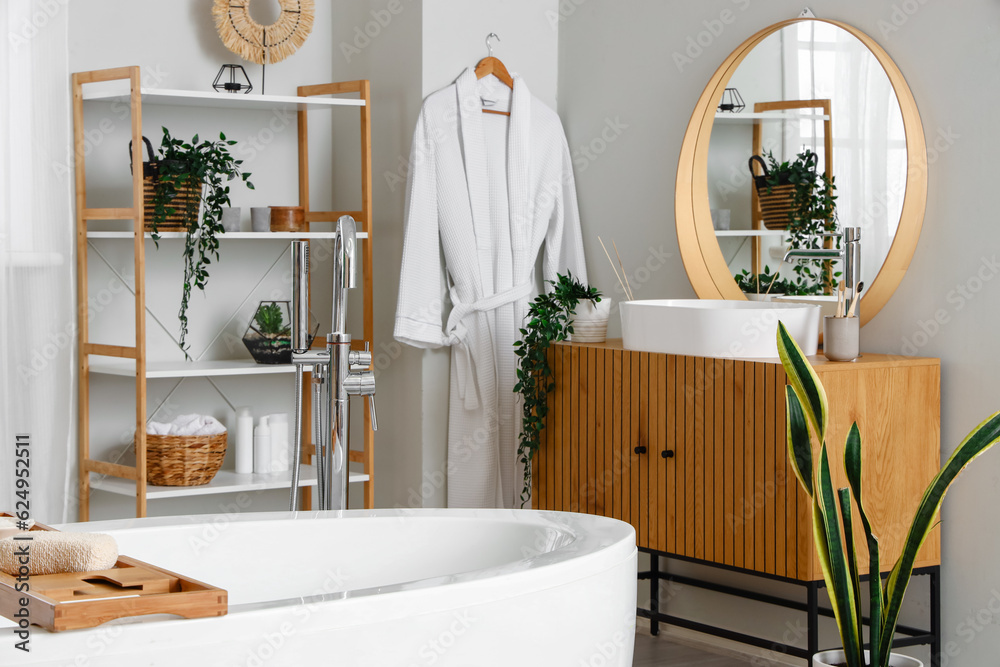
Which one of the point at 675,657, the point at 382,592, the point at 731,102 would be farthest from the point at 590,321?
the point at 382,592

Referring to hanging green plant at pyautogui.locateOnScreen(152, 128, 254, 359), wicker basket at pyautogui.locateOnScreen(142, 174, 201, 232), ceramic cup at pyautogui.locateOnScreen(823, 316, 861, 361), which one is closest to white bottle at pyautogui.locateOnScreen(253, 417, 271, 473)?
hanging green plant at pyautogui.locateOnScreen(152, 128, 254, 359)

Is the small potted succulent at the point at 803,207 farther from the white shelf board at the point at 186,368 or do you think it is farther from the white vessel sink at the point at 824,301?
the white shelf board at the point at 186,368

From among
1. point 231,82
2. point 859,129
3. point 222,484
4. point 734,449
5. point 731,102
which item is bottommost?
point 222,484

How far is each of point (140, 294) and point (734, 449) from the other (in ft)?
5.33

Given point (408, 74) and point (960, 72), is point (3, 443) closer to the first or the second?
point (408, 74)

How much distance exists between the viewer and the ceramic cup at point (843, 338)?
7.97ft

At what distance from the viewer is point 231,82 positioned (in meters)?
3.35

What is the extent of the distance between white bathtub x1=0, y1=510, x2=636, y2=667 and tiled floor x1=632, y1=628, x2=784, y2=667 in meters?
0.99

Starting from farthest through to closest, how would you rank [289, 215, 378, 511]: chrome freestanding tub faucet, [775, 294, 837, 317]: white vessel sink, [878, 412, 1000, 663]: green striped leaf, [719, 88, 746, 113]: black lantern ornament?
[719, 88, 746, 113]: black lantern ornament, [775, 294, 837, 317]: white vessel sink, [289, 215, 378, 511]: chrome freestanding tub faucet, [878, 412, 1000, 663]: green striped leaf

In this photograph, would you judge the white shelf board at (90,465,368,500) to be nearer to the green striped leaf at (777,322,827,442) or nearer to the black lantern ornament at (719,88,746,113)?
the green striped leaf at (777,322,827,442)

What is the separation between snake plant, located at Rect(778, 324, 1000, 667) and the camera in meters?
2.01

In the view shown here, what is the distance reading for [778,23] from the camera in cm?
283

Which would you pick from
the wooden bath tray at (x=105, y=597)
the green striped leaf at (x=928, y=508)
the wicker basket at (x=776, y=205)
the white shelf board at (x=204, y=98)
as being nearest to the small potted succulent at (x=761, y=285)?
Result: the wicker basket at (x=776, y=205)

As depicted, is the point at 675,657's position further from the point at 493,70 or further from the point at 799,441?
the point at 493,70
